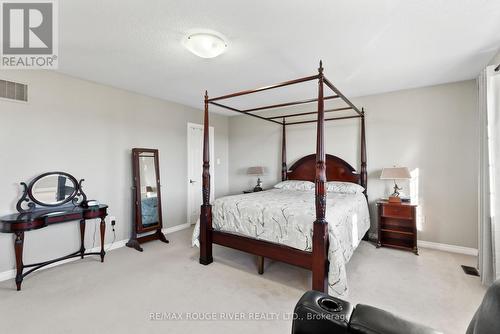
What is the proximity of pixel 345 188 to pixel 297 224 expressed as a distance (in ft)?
5.98

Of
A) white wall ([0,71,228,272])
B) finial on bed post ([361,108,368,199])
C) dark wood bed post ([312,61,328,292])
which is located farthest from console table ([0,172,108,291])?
finial on bed post ([361,108,368,199])

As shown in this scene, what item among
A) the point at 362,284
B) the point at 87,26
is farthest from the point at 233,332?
the point at 87,26

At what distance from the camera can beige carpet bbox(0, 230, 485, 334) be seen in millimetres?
1917

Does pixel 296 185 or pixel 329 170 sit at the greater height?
pixel 329 170

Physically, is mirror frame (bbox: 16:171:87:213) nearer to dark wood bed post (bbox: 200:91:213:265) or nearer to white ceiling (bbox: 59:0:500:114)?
white ceiling (bbox: 59:0:500:114)

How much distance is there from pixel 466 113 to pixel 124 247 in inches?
217

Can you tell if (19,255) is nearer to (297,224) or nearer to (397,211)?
(297,224)

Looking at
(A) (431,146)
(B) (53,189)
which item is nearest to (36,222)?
(B) (53,189)

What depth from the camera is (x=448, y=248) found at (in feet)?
11.4

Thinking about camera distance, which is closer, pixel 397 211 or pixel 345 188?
pixel 397 211

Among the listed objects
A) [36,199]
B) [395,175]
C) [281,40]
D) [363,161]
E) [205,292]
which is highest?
[281,40]

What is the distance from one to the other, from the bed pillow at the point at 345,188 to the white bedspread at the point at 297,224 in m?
0.49

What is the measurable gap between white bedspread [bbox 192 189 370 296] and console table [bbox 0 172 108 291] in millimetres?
1510

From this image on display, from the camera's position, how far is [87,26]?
2.05 metres
